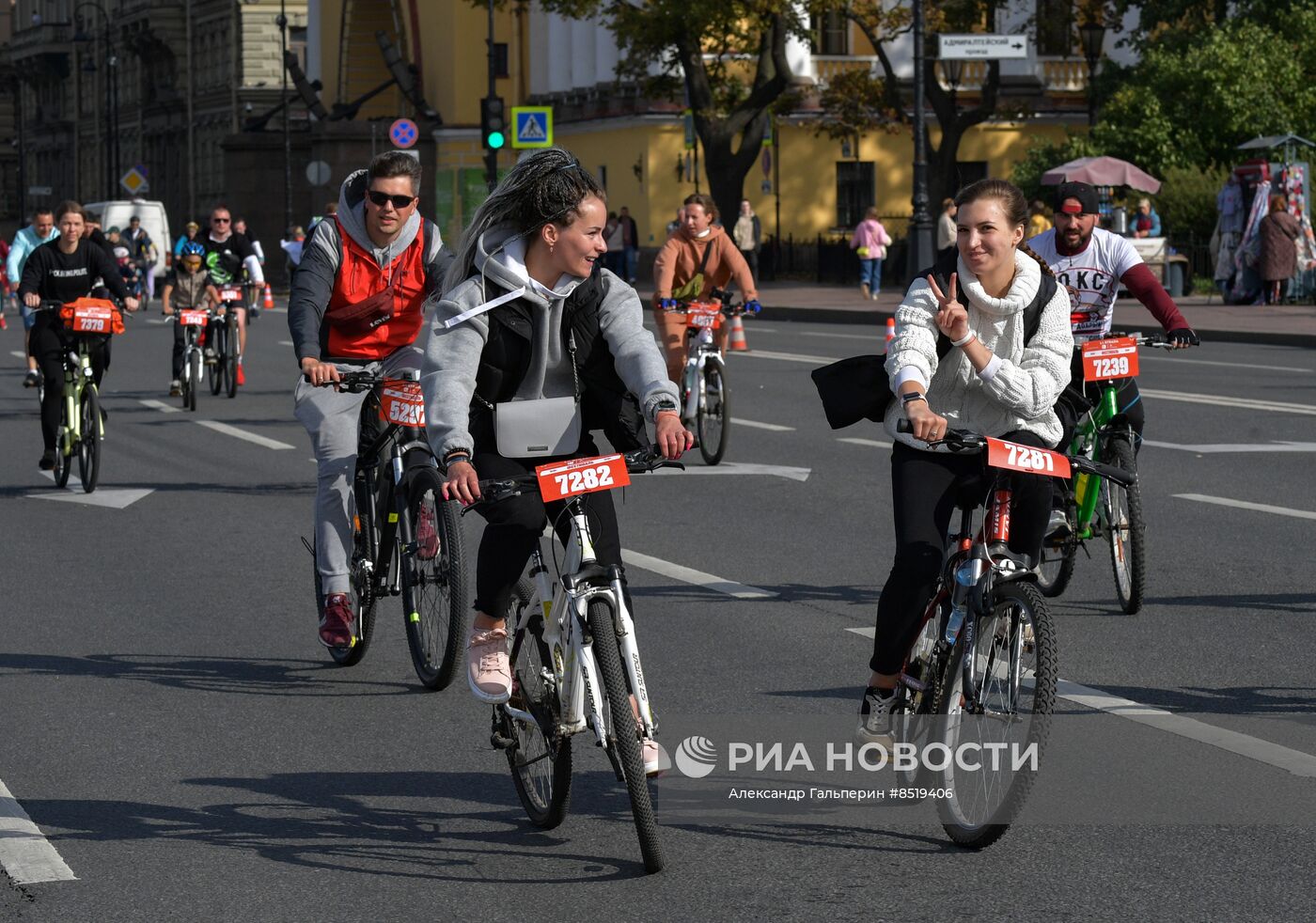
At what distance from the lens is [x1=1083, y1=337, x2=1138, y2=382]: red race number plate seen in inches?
368

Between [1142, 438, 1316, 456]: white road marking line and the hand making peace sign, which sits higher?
the hand making peace sign

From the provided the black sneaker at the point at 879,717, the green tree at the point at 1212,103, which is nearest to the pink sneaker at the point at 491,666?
the black sneaker at the point at 879,717

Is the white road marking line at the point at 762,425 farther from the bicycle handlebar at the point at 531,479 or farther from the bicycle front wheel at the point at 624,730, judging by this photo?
the bicycle front wheel at the point at 624,730

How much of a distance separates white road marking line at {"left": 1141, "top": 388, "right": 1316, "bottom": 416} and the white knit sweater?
39.6 feet

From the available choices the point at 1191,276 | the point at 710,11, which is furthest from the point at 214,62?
the point at 1191,276

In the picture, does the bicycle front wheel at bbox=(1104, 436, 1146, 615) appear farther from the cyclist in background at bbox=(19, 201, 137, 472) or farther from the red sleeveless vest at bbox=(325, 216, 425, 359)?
the cyclist in background at bbox=(19, 201, 137, 472)

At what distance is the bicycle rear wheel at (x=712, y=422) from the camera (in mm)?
14961

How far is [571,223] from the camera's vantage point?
5680 millimetres

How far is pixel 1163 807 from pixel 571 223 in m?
2.10

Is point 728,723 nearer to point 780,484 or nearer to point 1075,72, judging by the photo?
point 780,484

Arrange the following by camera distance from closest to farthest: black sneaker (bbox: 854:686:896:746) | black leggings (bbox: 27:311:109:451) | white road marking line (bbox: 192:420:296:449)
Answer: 1. black sneaker (bbox: 854:686:896:746)
2. black leggings (bbox: 27:311:109:451)
3. white road marking line (bbox: 192:420:296:449)

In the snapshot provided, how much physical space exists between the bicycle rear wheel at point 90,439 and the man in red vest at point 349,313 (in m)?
5.32

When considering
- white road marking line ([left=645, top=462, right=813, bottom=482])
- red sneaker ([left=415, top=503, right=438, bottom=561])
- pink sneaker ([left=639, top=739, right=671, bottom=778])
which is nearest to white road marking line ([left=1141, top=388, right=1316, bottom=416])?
white road marking line ([left=645, top=462, right=813, bottom=482])

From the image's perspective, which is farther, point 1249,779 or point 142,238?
point 142,238
